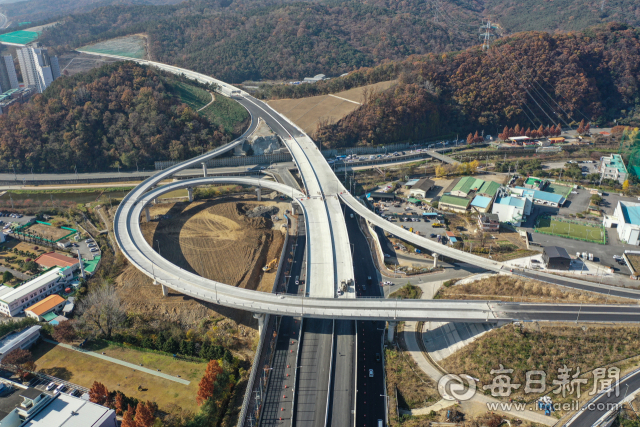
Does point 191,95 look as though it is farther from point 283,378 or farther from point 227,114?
point 283,378

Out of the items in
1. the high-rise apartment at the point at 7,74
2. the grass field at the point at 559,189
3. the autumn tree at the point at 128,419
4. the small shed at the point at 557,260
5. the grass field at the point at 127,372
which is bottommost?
the grass field at the point at 127,372

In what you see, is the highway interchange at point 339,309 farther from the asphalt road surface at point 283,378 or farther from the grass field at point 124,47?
the grass field at point 124,47

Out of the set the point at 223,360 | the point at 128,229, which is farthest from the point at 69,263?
the point at 223,360

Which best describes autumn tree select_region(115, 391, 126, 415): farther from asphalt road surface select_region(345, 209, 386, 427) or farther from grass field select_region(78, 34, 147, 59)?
grass field select_region(78, 34, 147, 59)

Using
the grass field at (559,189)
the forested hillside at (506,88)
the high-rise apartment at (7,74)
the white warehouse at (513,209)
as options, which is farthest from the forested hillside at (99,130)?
the grass field at (559,189)

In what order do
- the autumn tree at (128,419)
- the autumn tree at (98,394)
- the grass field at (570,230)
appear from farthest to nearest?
1. the grass field at (570,230)
2. the autumn tree at (98,394)
3. the autumn tree at (128,419)

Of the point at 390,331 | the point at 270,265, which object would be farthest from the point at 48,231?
the point at 390,331

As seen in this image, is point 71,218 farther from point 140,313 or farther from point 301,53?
point 301,53
